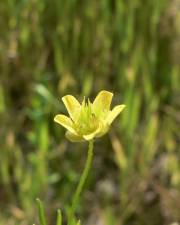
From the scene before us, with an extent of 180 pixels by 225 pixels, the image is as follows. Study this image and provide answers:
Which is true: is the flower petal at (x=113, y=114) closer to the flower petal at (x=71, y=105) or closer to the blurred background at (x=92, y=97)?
the flower petal at (x=71, y=105)

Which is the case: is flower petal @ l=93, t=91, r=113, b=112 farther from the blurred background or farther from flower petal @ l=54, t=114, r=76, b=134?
the blurred background

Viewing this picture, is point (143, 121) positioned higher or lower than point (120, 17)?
lower

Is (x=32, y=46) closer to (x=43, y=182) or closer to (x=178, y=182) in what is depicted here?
(x=43, y=182)

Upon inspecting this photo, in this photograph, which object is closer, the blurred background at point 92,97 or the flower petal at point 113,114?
the flower petal at point 113,114

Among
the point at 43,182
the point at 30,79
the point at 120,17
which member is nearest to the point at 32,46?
the point at 30,79

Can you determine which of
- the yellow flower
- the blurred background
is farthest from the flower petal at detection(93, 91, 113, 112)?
the blurred background

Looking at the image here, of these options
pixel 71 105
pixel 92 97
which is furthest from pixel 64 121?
pixel 92 97

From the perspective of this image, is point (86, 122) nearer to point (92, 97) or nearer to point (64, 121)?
point (64, 121)

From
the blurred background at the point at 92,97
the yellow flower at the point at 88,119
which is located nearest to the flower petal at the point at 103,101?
the yellow flower at the point at 88,119
